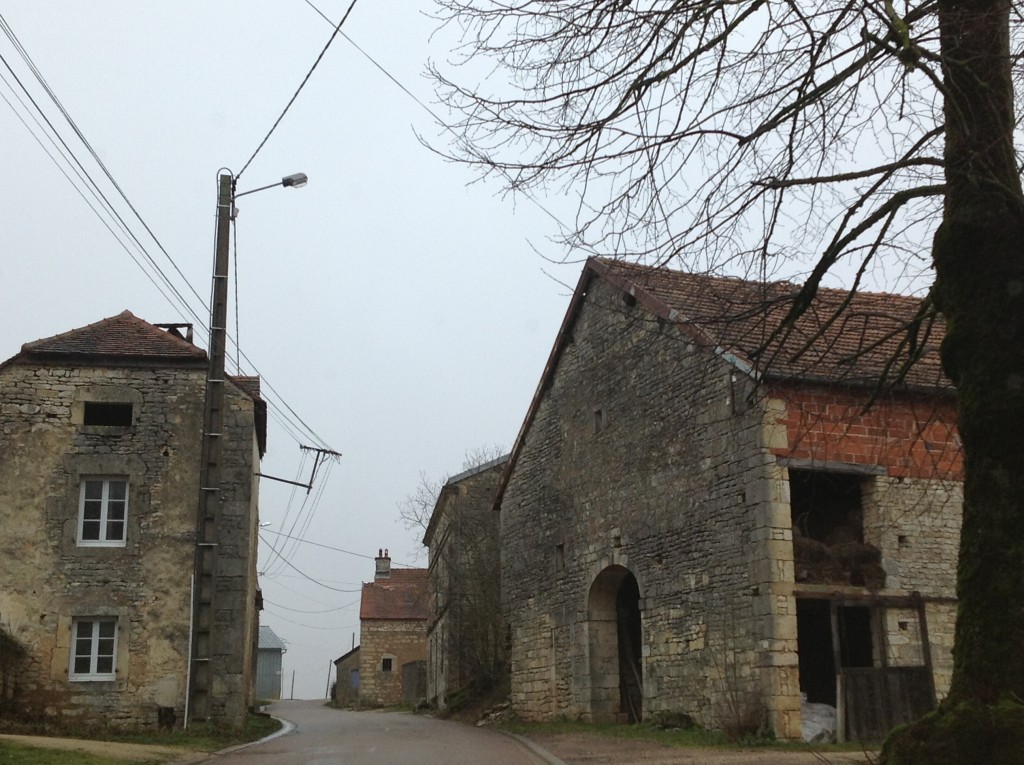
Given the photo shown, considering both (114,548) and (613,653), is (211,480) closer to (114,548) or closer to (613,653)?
(114,548)

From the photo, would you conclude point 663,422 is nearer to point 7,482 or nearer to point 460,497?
point 7,482

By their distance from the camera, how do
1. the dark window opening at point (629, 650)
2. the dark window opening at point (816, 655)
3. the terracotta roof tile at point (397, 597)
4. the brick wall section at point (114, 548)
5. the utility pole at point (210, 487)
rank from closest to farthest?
the utility pole at point (210, 487) → the brick wall section at point (114, 548) → the dark window opening at point (816, 655) → the dark window opening at point (629, 650) → the terracotta roof tile at point (397, 597)

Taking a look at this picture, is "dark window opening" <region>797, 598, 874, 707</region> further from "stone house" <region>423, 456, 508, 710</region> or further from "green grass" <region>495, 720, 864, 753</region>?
"stone house" <region>423, 456, 508, 710</region>

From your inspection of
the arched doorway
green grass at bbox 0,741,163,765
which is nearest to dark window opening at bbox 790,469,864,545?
the arched doorway

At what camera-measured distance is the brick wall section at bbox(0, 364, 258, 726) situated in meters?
16.9

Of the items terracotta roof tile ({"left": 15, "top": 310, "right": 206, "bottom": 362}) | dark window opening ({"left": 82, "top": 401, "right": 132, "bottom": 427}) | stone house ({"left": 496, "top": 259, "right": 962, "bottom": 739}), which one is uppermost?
terracotta roof tile ({"left": 15, "top": 310, "right": 206, "bottom": 362})

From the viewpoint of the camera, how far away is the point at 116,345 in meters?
18.5

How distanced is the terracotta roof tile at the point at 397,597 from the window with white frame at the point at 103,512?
2932 centimetres

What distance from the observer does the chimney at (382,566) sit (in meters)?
51.2

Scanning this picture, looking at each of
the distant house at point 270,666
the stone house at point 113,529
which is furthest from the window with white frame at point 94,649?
the distant house at point 270,666

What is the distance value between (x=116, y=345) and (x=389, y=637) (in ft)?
101

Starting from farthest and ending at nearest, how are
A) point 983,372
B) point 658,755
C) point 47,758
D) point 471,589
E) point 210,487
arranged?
point 471,589 < point 210,487 < point 658,755 < point 47,758 < point 983,372

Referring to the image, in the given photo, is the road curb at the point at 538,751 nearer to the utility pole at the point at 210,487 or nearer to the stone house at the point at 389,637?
the utility pole at the point at 210,487

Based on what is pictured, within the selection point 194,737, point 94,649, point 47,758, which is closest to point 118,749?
point 47,758
